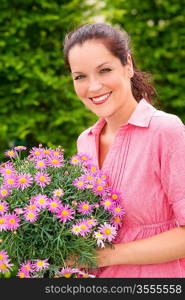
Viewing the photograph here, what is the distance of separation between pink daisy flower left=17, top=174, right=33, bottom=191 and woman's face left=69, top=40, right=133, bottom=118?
464 mm

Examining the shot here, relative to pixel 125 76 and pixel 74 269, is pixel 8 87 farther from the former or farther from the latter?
pixel 74 269

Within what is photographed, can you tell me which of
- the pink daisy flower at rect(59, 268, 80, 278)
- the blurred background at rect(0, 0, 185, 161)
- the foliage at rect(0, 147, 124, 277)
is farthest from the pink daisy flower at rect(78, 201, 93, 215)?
the blurred background at rect(0, 0, 185, 161)

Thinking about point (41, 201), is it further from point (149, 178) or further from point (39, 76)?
point (39, 76)

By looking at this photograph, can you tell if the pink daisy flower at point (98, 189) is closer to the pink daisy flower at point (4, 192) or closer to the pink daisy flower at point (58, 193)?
the pink daisy flower at point (58, 193)

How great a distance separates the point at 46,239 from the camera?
181cm

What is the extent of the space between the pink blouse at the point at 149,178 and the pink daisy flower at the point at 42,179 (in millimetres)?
306

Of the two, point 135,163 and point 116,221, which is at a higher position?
point 135,163

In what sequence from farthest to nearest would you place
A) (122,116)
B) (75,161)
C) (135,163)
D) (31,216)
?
(122,116) → (75,161) → (135,163) → (31,216)

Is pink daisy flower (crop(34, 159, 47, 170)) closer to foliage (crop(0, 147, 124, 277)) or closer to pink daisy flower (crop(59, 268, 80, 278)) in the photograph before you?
foliage (crop(0, 147, 124, 277))

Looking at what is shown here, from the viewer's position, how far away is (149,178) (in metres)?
1.93

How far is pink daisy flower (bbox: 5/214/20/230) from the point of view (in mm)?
1772

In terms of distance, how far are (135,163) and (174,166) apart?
0.18 metres

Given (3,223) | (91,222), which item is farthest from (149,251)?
(3,223)

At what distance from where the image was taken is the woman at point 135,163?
1.91 meters
